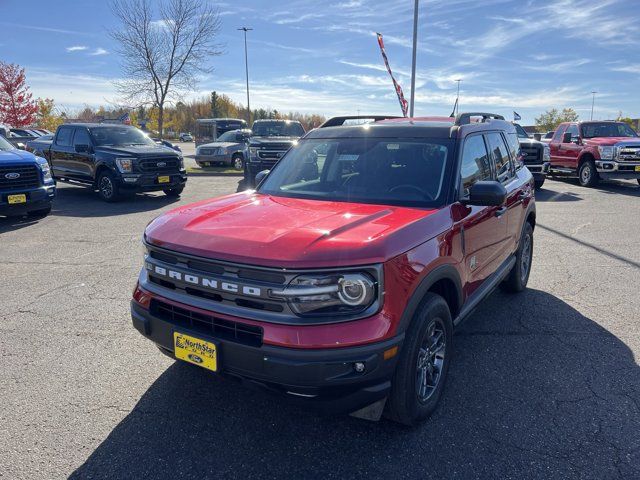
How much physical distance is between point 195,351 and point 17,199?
809 centimetres

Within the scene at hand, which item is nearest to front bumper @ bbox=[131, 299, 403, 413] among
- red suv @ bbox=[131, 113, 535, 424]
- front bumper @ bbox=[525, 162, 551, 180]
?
red suv @ bbox=[131, 113, 535, 424]

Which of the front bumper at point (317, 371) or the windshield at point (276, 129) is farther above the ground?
the windshield at point (276, 129)

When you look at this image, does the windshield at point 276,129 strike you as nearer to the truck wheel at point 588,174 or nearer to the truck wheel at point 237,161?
the truck wheel at point 237,161

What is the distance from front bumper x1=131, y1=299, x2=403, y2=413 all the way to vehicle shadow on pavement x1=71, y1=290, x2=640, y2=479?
25 cm

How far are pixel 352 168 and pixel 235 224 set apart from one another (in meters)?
1.29

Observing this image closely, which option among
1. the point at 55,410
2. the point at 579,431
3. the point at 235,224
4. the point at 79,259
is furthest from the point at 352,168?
the point at 79,259

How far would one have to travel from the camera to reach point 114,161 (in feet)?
37.0

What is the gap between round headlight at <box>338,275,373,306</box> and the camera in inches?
92.4

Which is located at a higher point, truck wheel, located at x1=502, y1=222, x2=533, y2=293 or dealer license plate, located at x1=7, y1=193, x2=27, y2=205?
dealer license plate, located at x1=7, y1=193, x2=27, y2=205

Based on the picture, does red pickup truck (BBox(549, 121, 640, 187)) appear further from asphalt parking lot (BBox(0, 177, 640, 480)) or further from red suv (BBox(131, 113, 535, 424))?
red suv (BBox(131, 113, 535, 424))

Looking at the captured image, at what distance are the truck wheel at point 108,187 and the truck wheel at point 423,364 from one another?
33.9 ft

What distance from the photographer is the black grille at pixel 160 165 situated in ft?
37.4

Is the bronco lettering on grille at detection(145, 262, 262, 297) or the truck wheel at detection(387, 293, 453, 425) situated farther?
the truck wheel at detection(387, 293, 453, 425)

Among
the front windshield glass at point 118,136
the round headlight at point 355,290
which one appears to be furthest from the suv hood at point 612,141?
the round headlight at point 355,290
